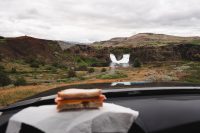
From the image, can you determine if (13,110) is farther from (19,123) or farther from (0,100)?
(0,100)

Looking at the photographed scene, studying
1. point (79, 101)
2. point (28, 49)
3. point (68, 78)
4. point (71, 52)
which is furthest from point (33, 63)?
point (79, 101)

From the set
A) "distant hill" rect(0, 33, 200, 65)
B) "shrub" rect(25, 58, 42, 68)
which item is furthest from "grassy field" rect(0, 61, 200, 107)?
"distant hill" rect(0, 33, 200, 65)

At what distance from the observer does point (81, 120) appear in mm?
2680

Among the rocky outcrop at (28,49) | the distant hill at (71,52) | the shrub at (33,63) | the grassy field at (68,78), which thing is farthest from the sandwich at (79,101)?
the rocky outcrop at (28,49)

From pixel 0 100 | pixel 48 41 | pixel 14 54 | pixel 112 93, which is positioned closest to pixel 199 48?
pixel 48 41

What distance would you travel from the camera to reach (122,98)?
10.2 ft

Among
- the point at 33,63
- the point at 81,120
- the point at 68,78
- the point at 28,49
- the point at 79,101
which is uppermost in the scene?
the point at 79,101

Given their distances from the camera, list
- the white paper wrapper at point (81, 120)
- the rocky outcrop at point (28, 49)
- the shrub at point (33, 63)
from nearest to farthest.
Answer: the white paper wrapper at point (81, 120), the shrub at point (33, 63), the rocky outcrop at point (28, 49)

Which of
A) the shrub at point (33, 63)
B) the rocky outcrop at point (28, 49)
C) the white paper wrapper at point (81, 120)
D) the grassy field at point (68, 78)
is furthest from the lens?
the rocky outcrop at point (28, 49)

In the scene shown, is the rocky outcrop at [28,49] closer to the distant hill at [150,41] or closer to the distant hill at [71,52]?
the distant hill at [71,52]

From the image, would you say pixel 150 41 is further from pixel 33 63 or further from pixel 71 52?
pixel 33 63

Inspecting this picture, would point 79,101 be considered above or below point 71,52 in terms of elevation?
above

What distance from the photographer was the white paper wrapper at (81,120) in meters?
2.67

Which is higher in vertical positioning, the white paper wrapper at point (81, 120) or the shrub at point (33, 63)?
the white paper wrapper at point (81, 120)
